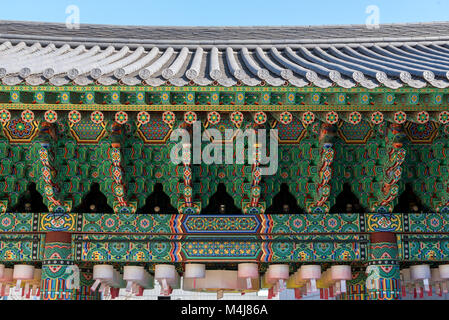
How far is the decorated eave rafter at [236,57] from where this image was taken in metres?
4.50

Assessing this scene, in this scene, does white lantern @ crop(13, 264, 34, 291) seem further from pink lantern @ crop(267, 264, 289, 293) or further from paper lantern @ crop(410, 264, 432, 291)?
paper lantern @ crop(410, 264, 432, 291)

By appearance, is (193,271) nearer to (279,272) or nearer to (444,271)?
(279,272)

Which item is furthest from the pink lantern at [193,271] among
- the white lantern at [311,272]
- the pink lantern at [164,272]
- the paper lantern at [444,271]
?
the paper lantern at [444,271]

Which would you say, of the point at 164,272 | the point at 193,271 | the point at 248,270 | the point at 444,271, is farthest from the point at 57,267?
the point at 444,271

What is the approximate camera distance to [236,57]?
23.0 ft

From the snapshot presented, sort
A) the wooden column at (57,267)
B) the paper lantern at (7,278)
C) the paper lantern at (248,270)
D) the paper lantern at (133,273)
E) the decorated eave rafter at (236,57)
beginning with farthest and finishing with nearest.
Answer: the paper lantern at (7,278) → the paper lantern at (133,273) → the paper lantern at (248,270) → the wooden column at (57,267) → the decorated eave rafter at (236,57)

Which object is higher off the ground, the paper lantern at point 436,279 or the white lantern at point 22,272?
the white lantern at point 22,272

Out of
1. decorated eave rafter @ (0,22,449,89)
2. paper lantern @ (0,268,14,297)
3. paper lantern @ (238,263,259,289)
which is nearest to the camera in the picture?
decorated eave rafter @ (0,22,449,89)

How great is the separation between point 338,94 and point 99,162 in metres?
2.35

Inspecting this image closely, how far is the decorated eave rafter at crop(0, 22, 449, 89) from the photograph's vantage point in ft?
14.8

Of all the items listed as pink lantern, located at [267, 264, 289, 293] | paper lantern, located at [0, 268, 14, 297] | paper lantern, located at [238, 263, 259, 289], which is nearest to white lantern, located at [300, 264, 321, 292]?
pink lantern, located at [267, 264, 289, 293]

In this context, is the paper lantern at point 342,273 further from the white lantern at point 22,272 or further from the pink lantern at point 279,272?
the white lantern at point 22,272

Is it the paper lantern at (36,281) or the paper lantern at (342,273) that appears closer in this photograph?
the paper lantern at (342,273)

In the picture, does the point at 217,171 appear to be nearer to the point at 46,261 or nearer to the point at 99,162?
the point at 99,162
